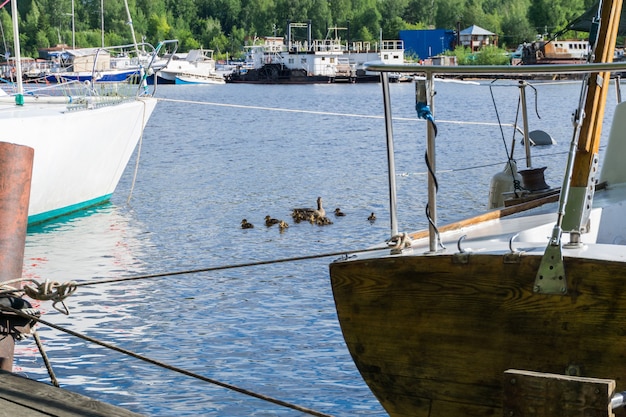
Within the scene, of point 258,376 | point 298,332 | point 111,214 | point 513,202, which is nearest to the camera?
point 513,202

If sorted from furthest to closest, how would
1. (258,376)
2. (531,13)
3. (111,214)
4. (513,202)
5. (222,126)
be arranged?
(531,13) → (222,126) → (111,214) → (258,376) → (513,202)

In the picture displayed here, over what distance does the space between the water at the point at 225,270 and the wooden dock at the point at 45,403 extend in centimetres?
280

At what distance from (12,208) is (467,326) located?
371cm

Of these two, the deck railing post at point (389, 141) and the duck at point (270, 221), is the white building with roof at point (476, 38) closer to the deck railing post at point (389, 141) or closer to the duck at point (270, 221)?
the duck at point (270, 221)

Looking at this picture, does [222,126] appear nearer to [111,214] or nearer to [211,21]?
[111,214]

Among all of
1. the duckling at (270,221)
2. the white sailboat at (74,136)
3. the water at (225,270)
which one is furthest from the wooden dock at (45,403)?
the duckling at (270,221)

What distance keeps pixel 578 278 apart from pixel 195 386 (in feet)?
18.4

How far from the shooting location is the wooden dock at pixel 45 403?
5.85m

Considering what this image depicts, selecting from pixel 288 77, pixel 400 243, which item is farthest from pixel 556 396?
pixel 288 77

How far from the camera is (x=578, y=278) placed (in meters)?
4.84

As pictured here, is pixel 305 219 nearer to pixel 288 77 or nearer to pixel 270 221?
pixel 270 221

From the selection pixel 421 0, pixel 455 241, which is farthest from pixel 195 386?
pixel 421 0

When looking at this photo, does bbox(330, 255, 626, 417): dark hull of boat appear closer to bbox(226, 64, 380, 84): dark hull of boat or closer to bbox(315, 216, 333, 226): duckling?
bbox(315, 216, 333, 226): duckling

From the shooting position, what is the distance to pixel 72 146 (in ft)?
59.9
